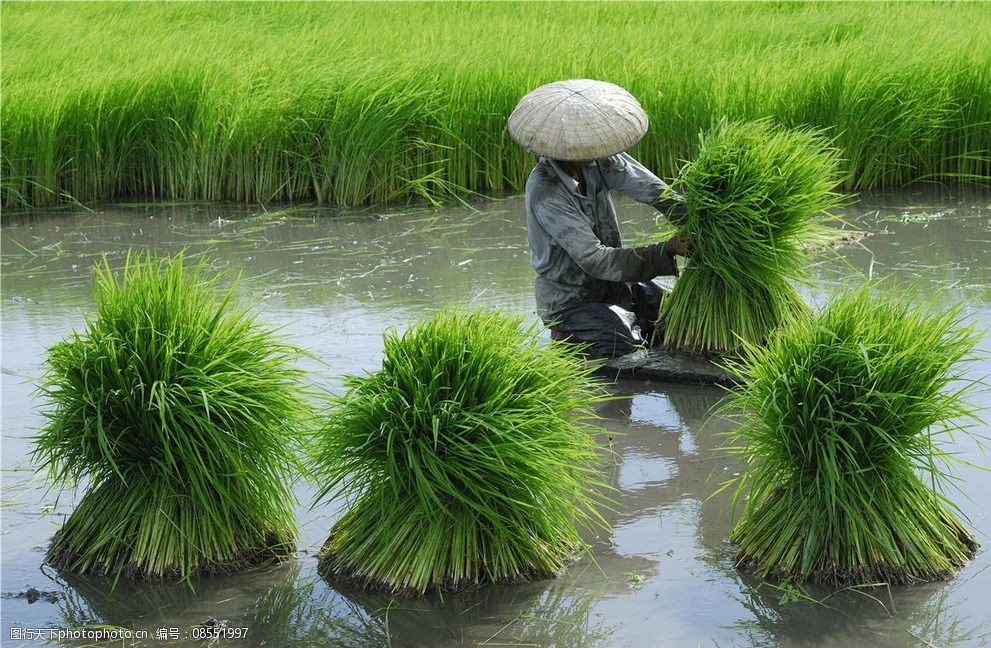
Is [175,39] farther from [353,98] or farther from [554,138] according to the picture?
[554,138]

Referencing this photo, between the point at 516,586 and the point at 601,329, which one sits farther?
the point at 601,329

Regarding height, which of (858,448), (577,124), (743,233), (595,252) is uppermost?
(577,124)

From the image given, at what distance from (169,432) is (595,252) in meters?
2.18

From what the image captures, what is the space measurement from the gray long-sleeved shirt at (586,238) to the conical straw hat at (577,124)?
0.20 metres

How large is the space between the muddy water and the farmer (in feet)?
1.19

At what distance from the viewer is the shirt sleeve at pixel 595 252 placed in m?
4.95


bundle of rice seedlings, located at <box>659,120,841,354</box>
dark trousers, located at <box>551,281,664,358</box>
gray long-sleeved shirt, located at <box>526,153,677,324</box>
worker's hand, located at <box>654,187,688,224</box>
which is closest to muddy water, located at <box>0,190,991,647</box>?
dark trousers, located at <box>551,281,664,358</box>

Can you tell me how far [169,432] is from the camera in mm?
3418

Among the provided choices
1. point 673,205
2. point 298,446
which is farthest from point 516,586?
point 673,205

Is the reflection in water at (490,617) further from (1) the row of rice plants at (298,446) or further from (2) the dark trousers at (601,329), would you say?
(2) the dark trousers at (601,329)

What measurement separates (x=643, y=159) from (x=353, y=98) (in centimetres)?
208

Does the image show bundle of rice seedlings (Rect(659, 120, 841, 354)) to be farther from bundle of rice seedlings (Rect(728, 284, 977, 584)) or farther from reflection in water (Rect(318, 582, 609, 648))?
reflection in water (Rect(318, 582, 609, 648))

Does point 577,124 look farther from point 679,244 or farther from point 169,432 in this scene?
point 169,432

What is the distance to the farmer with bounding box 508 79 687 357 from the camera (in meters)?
4.89
